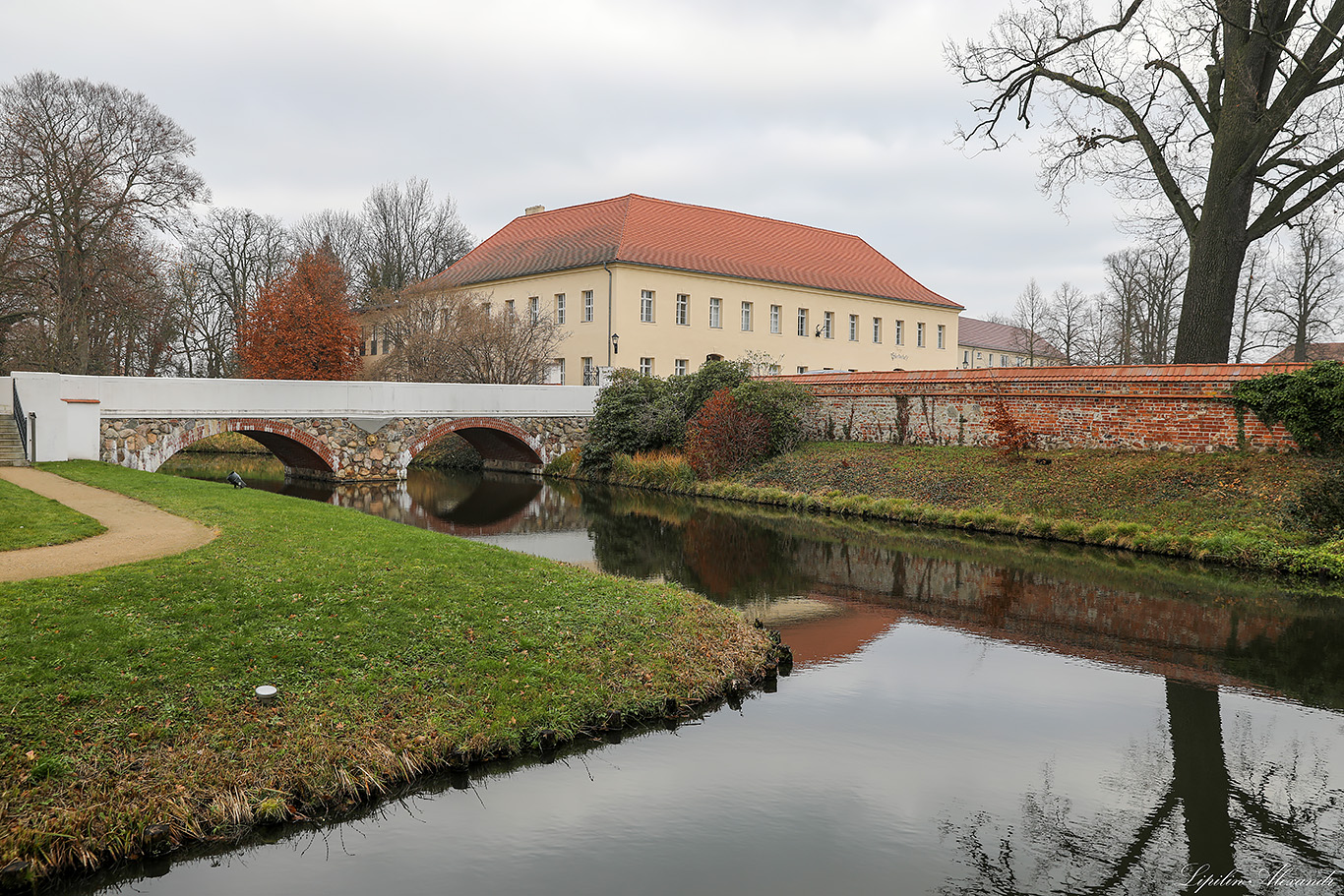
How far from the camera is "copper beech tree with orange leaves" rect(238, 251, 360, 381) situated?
33.2 meters

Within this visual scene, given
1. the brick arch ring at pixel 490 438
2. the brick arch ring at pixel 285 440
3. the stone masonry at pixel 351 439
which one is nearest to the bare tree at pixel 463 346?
the brick arch ring at pixel 490 438

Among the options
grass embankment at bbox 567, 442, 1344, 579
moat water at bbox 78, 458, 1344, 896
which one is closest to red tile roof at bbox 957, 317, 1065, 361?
grass embankment at bbox 567, 442, 1344, 579

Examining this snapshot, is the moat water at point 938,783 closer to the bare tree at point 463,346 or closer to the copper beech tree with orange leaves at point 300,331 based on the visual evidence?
the bare tree at point 463,346

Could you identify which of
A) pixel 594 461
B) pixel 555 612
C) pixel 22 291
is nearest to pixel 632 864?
pixel 555 612

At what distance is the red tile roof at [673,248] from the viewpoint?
36.7m

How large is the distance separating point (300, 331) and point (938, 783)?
1220 inches

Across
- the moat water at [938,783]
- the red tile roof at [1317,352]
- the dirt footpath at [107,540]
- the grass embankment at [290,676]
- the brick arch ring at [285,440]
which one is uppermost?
the red tile roof at [1317,352]

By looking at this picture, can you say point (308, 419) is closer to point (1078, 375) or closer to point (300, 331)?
point (300, 331)

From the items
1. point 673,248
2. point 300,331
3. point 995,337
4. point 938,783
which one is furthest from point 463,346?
point 995,337

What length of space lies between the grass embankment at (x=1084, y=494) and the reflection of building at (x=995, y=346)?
146 ft

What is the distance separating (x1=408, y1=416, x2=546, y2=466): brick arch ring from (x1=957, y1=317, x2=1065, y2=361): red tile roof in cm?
4309

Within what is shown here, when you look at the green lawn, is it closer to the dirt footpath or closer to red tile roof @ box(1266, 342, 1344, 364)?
the dirt footpath

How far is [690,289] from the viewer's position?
37.0m

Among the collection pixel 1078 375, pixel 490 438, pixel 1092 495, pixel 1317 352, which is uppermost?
pixel 1317 352
